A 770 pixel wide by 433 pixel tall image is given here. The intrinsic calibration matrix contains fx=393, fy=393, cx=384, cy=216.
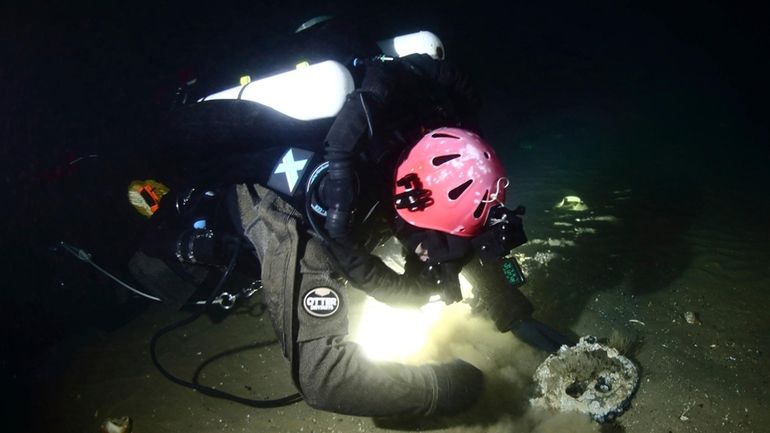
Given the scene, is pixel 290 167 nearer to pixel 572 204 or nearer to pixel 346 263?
pixel 346 263

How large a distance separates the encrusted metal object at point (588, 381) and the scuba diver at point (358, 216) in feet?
1.84

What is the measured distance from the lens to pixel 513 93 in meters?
12.9

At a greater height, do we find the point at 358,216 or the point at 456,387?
the point at 358,216

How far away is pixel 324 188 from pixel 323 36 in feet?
5.58

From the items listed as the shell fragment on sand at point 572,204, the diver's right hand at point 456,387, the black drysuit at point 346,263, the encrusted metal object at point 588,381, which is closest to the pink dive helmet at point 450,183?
the black drysuit at point 346,263

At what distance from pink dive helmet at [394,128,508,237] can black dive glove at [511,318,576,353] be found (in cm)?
135

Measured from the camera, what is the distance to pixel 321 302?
86.4 inches

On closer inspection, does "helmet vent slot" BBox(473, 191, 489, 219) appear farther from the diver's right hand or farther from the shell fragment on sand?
the shell fragment on sand

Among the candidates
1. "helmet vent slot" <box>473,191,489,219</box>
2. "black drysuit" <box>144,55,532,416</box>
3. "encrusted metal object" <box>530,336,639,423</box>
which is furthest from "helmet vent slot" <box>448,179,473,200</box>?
A: "encrusted metal object" <box>530,336,639,423</box>

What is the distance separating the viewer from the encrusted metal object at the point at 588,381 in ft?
8.85

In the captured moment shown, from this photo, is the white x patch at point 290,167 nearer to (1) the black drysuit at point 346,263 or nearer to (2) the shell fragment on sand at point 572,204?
(1) the black drysuit at point 346,263

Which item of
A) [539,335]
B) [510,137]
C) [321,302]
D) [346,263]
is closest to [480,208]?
[346,263]

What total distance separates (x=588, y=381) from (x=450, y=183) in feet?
6.09

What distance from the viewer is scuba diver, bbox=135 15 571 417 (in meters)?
2.17
